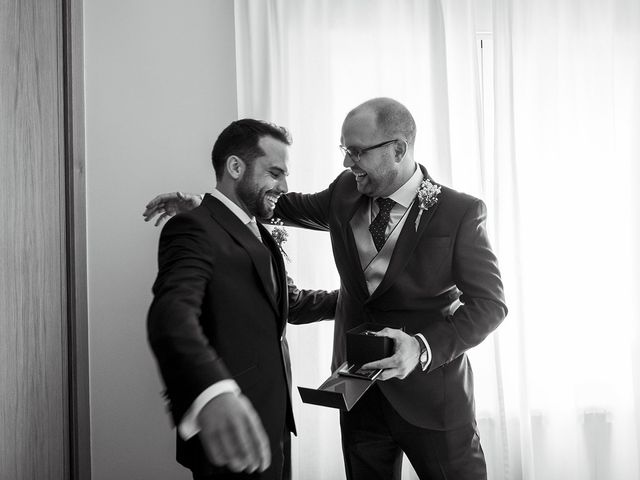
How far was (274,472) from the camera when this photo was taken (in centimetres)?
138

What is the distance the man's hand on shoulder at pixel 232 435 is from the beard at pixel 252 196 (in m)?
0.72

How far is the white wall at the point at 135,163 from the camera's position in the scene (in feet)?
8.23

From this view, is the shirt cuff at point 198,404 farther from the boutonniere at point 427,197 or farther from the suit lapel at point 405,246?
the boutonniere at point 427,197

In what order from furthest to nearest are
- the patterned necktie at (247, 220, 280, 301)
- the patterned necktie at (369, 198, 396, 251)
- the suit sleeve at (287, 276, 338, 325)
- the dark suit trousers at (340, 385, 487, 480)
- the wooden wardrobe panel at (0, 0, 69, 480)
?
the suit sleeve at (287, 276, 338, 325), the patterned necktie at (369, 198, 396, 251), the dark suit trousers at (340, 385, 487, 480), the wooden wardrobe panel at (0, 0, 69, 480), the patterned necktie at (247, 220, 280, 301)

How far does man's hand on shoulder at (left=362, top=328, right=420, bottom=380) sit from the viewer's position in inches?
58.7

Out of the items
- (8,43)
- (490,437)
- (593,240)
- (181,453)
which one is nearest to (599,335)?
(593,240)

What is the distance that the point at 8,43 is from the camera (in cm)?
161

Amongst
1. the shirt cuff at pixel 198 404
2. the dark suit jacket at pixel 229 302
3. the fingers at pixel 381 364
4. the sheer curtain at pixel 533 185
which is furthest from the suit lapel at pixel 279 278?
the sheer curtain at pixel 533 185

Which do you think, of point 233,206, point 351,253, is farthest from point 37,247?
point 351,253

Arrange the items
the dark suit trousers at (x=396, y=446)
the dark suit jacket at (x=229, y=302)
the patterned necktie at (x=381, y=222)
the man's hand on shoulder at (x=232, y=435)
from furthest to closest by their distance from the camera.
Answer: the patterned necktie at (x=381, y=222) < the dark suit trousers at (x=396, y=446) < the dark suit jacket at (x=229, y=302) < the man's hand on shoulder at (x=232, y=435)

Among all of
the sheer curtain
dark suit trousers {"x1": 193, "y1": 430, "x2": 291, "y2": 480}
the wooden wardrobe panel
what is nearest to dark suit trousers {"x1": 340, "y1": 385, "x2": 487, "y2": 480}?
dark suit trousers {"x1": 193, "y1": 430, "x2": 291, "y2": 480}

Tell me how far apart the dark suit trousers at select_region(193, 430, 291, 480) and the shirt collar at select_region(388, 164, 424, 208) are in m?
0.89

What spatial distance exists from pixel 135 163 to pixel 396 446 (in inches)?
71.1

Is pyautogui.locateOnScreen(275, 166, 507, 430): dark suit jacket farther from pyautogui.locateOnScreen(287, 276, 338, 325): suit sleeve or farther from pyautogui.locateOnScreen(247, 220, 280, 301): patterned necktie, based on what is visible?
pyautogui.locateOnScreen(247, 220, 280, 301): patterned necktie
